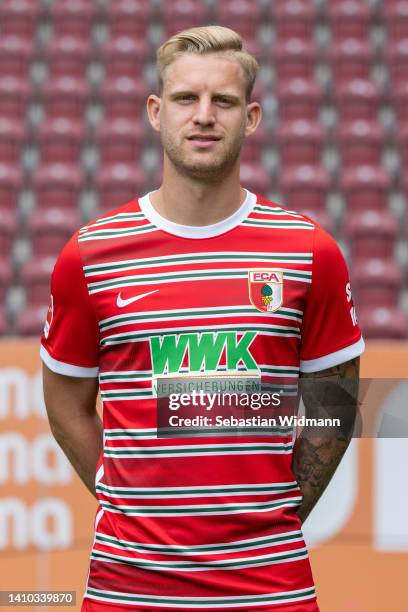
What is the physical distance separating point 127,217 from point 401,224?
21.1ft

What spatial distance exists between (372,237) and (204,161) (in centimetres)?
618

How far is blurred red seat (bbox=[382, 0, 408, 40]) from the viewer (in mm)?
9773

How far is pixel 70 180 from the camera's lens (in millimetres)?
8430

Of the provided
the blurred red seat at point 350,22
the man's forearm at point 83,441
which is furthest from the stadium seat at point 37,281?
the man's forearm at point 83,441

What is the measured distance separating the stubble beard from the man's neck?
0.06ft

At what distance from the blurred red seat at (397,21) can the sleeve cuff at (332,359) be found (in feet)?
27.2

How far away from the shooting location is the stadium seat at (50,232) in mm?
7879

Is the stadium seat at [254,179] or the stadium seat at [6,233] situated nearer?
the stadium seat at [6,233]

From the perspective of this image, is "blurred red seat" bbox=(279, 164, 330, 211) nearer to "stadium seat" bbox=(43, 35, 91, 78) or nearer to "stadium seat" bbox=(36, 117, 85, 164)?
"stadium seat" bbox=(36, 117, 85, 164)

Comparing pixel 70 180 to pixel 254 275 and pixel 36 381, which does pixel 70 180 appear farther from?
pixel 254 275

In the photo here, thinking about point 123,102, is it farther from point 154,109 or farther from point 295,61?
point 154,109

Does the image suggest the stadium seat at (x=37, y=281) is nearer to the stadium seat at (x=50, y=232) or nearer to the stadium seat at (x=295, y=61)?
the stadium seat at (x=50, y=232)

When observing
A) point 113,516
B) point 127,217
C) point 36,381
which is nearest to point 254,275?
point 127,217

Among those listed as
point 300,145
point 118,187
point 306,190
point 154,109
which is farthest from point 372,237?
point 154,109
